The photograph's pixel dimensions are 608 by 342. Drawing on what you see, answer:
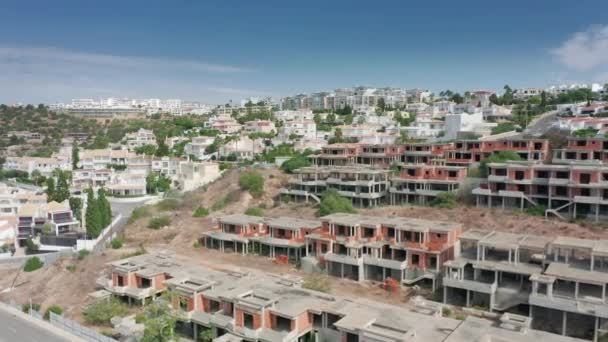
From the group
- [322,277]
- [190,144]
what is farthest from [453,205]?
[190,144]

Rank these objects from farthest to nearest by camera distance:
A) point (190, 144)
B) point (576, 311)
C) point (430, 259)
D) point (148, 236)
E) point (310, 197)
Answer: point (190, 144) < point (310, 197) < point (148, 236) < point (430, 259) < point (576, 311)

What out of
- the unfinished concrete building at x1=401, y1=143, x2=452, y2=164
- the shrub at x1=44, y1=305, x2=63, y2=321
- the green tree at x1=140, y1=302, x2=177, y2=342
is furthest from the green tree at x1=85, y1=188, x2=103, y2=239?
the unfinished concrete building at x1=401, y1=143, x2=452, y2=164

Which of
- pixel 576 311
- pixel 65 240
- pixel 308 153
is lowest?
→ pixel 65 240

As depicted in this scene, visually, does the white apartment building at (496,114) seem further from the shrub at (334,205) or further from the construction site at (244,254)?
the shrub at (334,205)

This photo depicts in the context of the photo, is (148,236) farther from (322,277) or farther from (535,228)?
(535,228)

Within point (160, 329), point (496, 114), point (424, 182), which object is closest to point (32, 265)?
point (160, 329)

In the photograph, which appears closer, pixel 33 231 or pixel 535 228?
pixel 535 228
